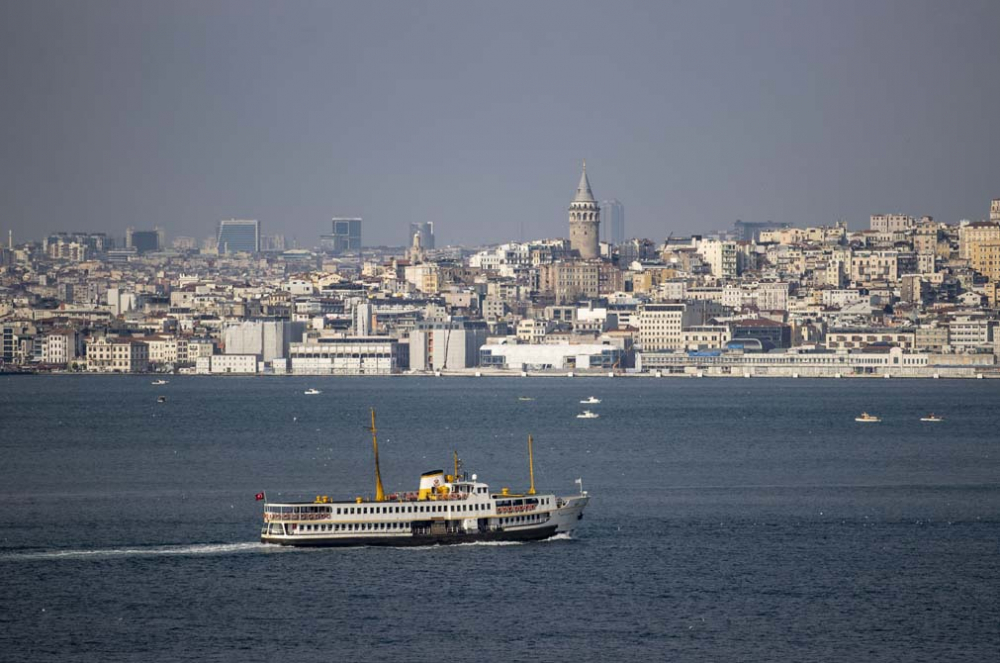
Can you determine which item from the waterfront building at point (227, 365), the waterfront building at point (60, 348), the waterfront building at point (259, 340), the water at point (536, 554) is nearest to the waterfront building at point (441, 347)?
the waterfront building at point (259, 340)

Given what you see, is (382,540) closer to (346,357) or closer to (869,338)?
(869,338)

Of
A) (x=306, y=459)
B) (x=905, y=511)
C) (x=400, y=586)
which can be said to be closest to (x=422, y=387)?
(x=306, y=459)

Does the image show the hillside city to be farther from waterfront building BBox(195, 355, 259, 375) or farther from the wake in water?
the wake in water

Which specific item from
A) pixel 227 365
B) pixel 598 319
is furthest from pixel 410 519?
pixel 598 319

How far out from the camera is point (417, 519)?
35.4 meters

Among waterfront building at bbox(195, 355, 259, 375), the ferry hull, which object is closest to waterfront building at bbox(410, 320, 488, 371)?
waterfront building at bbox(195, 355, 259, 375)

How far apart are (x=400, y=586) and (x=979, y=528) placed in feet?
39.3

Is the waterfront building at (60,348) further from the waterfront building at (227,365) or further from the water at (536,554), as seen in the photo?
the water at (536,554)

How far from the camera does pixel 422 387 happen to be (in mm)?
112000

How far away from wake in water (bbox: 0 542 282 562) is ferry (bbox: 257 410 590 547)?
46 cm

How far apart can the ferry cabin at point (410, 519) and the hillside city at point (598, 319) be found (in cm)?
9281

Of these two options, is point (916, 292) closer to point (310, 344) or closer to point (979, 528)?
point (310, 344)

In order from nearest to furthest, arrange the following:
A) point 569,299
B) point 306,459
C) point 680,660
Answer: point 680,660 < point 306,459 < point 569,299

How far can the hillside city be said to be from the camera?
433 ft
